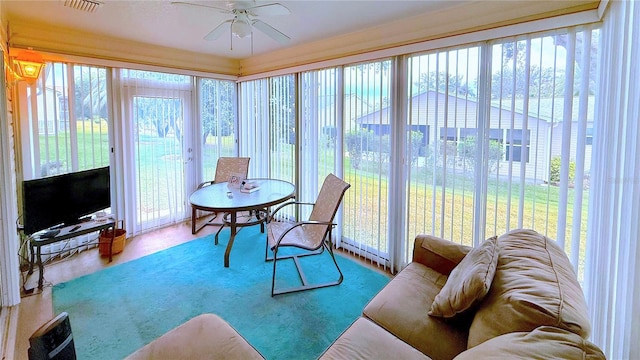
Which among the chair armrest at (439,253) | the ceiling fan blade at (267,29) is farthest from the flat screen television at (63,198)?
the chair armrest at (439,253)

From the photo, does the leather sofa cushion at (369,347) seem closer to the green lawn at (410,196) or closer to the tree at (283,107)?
the green lawn at (410,196)

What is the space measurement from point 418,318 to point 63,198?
10.7 feet

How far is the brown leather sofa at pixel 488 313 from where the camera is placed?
1.04 meters

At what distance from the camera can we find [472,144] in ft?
8.39

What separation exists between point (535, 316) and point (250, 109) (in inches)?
175

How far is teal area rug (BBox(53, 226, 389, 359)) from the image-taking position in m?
2.18

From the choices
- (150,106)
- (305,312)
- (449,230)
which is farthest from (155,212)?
(449,230)

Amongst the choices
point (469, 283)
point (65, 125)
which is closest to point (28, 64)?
point (65, 125)

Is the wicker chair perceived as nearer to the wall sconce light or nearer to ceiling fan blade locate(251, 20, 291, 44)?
ceiling fan blade locate(251, 20, 291, 44)

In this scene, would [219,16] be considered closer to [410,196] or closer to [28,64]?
[28,64]

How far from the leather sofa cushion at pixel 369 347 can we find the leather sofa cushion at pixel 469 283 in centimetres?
27

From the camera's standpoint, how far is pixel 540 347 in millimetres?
953

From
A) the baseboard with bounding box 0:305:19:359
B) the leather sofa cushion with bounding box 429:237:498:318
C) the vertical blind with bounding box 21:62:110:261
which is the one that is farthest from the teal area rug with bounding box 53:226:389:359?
the vertical blind with bounding box 21:62:110:261

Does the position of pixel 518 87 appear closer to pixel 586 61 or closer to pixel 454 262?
pixel 586 61
